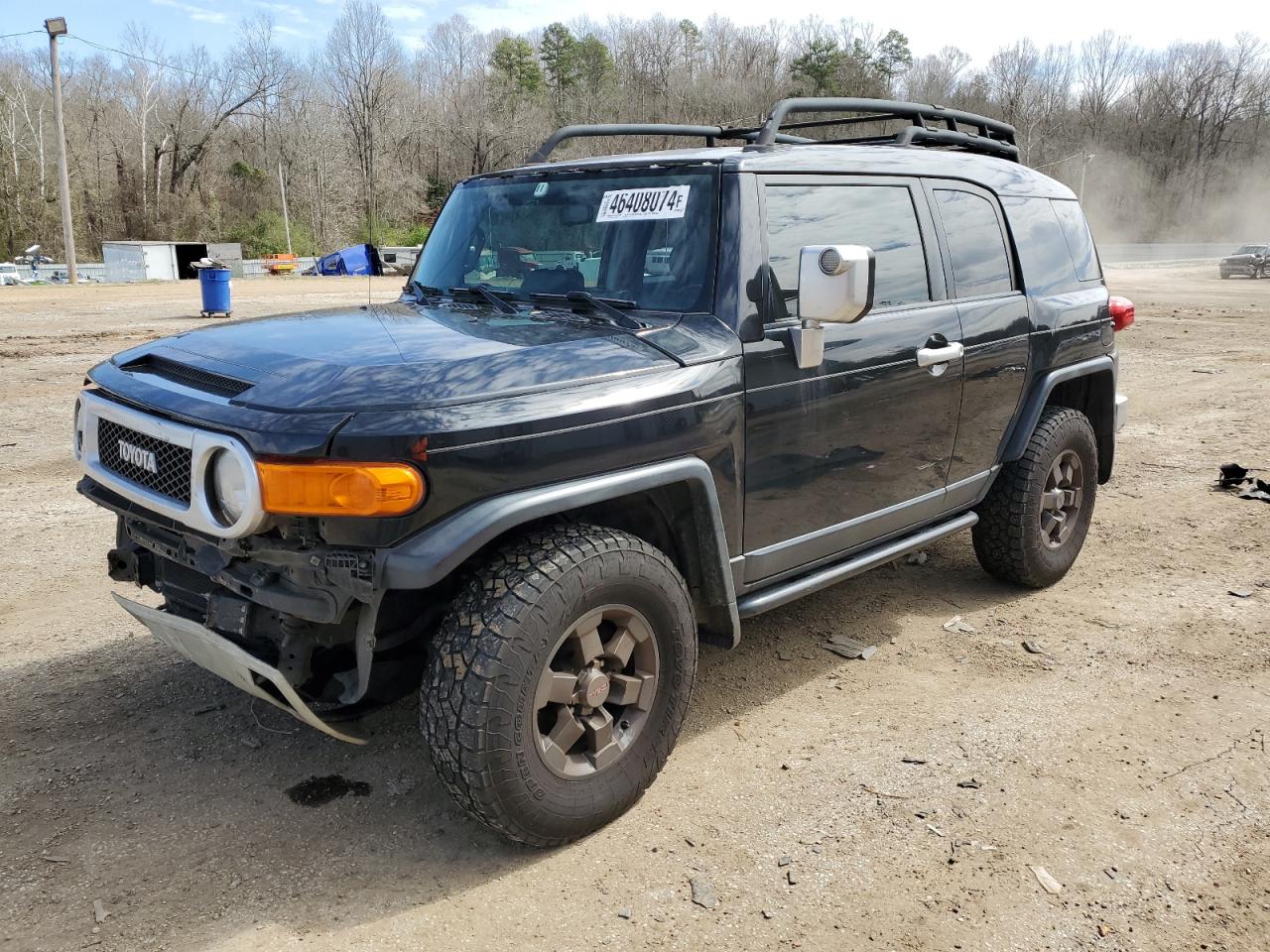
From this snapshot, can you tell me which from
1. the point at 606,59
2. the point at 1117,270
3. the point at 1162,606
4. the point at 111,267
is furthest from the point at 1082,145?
the point at 1162,606

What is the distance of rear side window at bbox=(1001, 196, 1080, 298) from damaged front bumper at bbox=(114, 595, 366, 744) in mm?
3668

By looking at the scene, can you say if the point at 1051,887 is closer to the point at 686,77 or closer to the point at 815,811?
the point at 815,811

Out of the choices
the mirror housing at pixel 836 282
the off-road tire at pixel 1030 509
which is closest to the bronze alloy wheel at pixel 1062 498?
the off-road tire at pixel 1030 509

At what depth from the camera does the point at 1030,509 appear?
485 centimetres

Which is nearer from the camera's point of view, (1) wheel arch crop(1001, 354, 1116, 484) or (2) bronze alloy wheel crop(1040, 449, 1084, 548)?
(1) wheel arch crop(1001, 354, 1116, 484)

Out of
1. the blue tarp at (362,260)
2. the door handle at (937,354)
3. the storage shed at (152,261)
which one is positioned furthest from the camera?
the storage shed at (152,261)

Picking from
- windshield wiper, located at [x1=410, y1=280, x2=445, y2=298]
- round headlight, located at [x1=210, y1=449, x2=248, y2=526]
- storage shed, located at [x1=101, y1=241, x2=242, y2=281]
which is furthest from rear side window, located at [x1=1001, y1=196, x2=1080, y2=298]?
storage shed, located at [x1=101, y1=241, x2=242, y2=281]

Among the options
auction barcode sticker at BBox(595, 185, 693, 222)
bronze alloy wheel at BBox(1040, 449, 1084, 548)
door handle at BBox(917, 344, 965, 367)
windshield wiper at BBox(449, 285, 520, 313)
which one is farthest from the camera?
bronze alloy wheel at BBox(1040, 449, 1084, 548)

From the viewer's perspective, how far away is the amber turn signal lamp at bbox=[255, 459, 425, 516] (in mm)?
2566

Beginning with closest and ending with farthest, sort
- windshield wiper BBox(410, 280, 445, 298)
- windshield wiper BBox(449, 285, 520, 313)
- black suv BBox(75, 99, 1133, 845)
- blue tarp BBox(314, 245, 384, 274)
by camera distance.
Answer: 1. black suv BBox(75, 99, 1133, 845)
2. windshield wiper BBox(449, 285, 520, 313)
3. windshield wiper BBox(410, 280, 445, 298)
4. blue tarp BBox(314, 245, 384, 274)

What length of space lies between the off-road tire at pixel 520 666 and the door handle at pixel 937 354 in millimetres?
1555

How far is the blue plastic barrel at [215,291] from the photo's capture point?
61.9ft

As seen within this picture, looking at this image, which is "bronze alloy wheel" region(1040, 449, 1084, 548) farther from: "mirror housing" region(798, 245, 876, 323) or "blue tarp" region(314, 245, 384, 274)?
"blue tarp" region(314, 245, 384, 274)

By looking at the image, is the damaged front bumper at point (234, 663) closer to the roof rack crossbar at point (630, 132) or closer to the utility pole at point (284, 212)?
the roof rack crossbar at point (630, 132)
